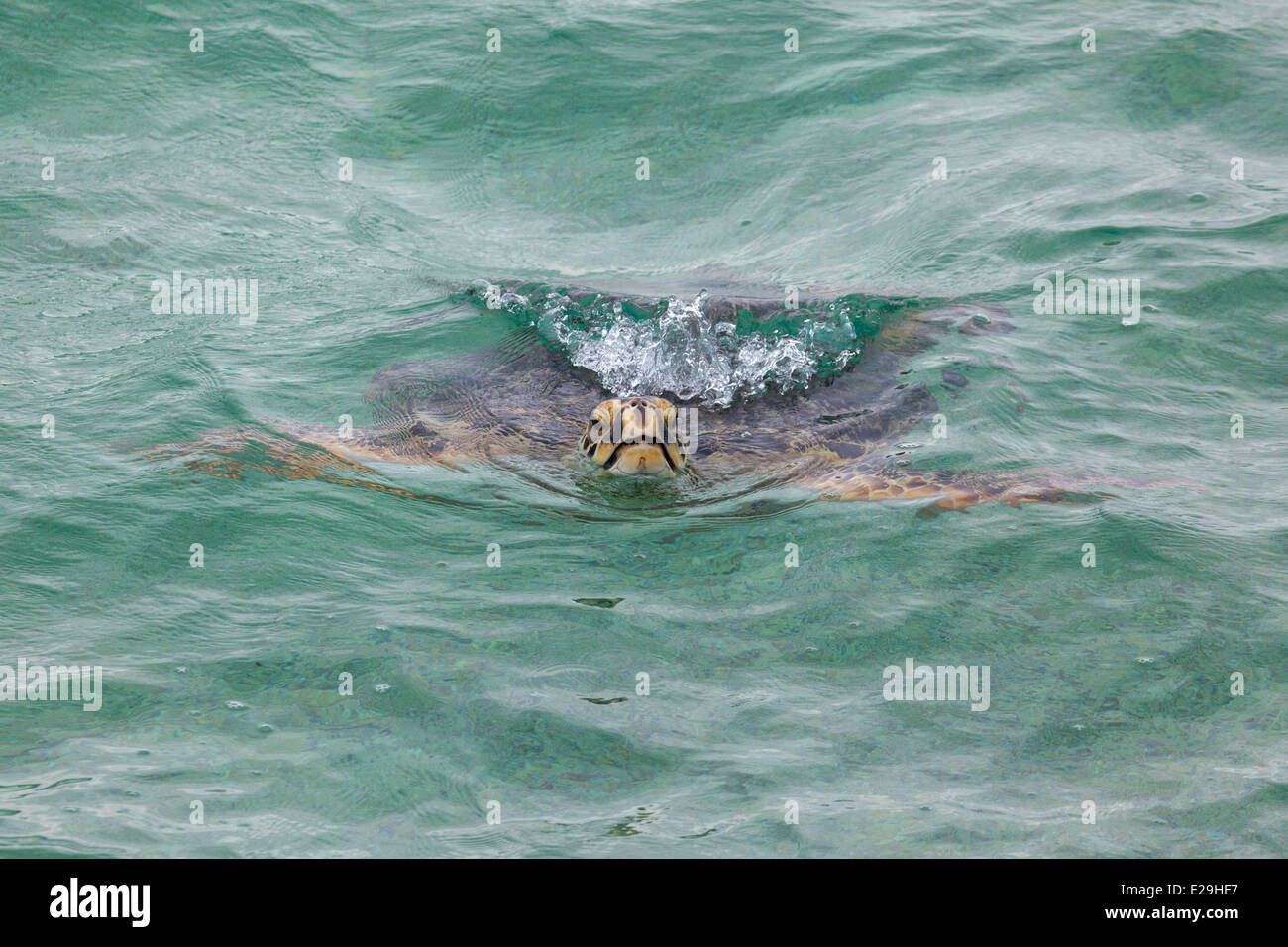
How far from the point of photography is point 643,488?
7.46 m

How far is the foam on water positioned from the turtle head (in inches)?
50.7

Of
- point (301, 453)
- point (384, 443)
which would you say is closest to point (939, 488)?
point (384, 443)

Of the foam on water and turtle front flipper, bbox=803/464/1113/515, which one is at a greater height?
the foam on water

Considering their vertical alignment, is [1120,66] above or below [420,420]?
above

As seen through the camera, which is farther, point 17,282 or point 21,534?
point 17,282

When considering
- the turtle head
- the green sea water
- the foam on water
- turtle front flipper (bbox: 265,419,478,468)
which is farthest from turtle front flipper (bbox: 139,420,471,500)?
the foam on water

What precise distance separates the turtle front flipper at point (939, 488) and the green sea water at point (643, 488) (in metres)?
0.17

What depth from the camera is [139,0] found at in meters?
13.6

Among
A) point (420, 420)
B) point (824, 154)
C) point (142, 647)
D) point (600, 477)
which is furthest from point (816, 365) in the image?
point (142, 647)

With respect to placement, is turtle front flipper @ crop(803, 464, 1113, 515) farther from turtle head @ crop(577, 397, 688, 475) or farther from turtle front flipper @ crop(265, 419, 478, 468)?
turtle front flipper @ crop(265, 419, 478, 468)

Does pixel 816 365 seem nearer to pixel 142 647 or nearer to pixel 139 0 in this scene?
pixel 142 647

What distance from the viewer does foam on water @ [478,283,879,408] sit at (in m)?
8.90

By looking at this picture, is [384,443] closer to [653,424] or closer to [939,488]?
[653,424]

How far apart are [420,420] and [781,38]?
305 inches
